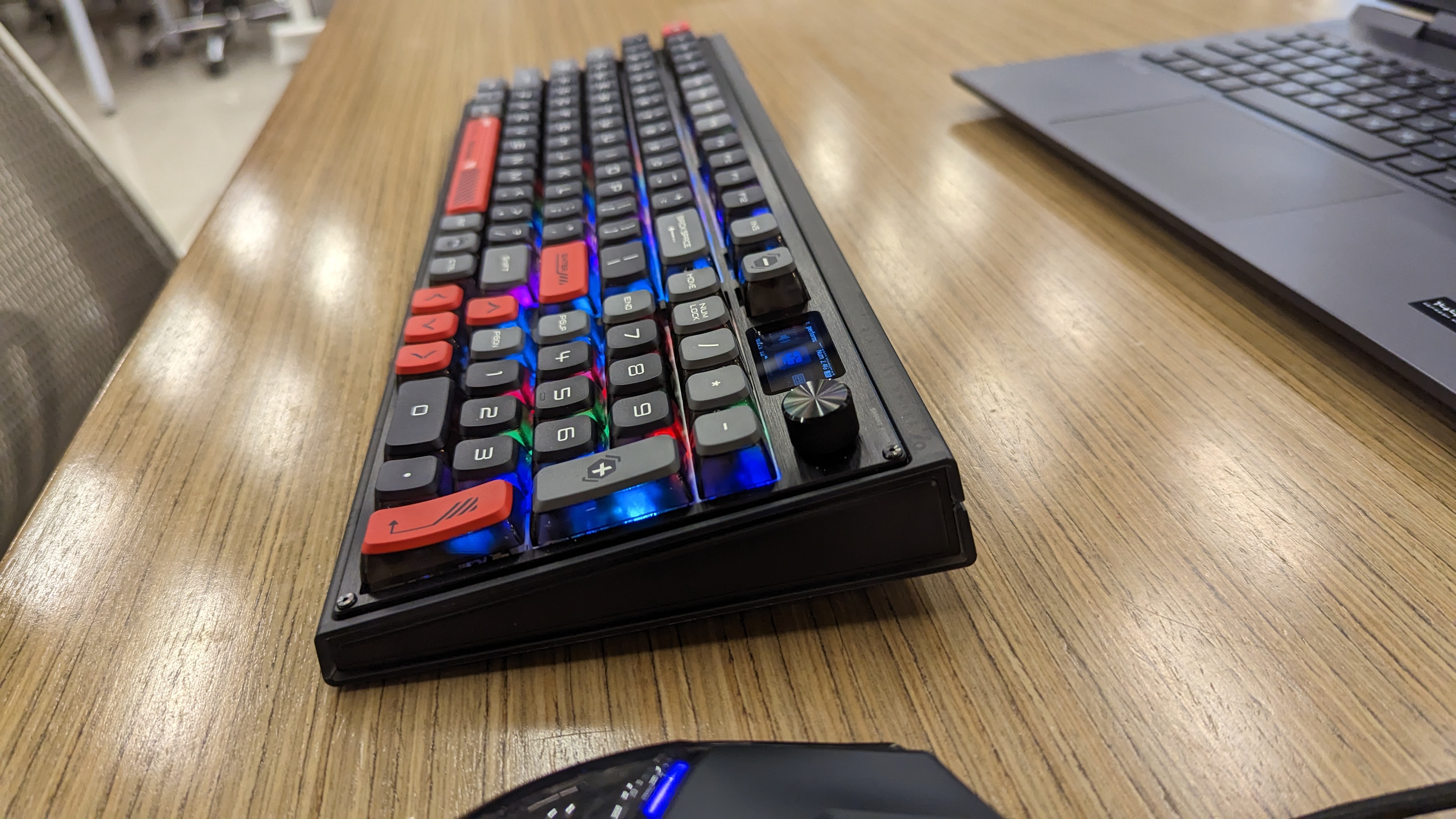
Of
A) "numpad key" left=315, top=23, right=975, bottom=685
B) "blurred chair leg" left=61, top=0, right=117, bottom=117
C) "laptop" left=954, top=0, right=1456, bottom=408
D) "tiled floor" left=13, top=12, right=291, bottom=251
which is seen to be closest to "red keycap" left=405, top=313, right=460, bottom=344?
"numpad key" left=315, top=23, right=975, bottom=685

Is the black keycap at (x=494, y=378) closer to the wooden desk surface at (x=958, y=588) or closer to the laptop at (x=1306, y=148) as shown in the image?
the wooden desk surface at (x=958, y=588)

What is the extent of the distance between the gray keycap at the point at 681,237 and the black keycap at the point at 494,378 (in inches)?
3.5

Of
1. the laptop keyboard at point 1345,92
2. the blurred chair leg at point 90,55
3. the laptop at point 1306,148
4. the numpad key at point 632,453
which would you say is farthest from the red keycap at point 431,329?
the blurred chair leg at point 90,55

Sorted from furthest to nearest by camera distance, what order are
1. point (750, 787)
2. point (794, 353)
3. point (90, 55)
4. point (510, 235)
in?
1. point (90, 55)
2. point (510, 235)
3. point (794, 353)
4. point (750, 787)

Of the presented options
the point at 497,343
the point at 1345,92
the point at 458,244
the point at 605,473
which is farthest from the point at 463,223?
the point at 1345,92

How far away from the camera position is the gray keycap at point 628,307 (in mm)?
345

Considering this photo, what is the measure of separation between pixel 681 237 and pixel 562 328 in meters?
0.08

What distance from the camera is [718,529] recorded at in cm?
27

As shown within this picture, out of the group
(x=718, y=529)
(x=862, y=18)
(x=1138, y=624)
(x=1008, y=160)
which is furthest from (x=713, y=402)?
(x=862, y=18)

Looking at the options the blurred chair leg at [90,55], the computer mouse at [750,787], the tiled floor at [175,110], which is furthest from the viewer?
the blurred chair leg at [90,55]

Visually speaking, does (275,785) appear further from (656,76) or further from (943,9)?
(943,9)

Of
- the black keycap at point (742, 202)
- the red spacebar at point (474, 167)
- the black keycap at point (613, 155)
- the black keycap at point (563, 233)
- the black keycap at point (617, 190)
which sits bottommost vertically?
the red spacebar at point (474, 167)

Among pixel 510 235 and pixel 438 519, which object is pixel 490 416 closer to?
pixel 438 519

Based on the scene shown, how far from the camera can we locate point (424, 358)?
347mm
